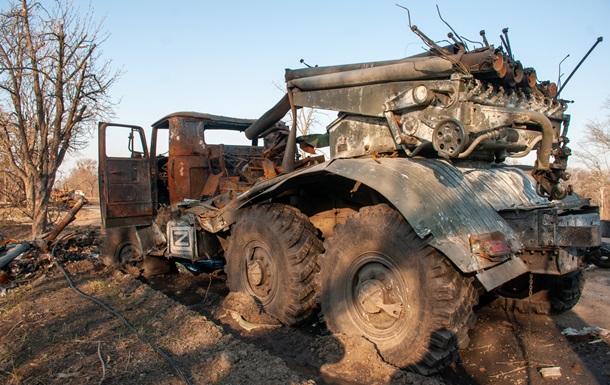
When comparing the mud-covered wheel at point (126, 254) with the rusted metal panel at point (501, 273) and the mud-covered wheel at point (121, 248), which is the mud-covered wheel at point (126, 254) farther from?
the rusted metal panel at point (501, 273)

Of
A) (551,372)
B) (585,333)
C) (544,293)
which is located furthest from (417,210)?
(544,293)

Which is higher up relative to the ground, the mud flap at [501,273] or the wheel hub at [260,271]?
the mud flap at [501,273]

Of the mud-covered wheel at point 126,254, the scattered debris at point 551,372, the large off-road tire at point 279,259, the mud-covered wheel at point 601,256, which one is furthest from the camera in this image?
the mud-covered wheel at point 126,254

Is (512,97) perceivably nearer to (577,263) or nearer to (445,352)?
(577,263)

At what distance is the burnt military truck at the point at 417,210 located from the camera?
3.41 meters

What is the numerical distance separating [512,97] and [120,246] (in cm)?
713

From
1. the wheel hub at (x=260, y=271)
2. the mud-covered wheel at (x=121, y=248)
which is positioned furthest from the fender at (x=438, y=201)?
the mud-covered wheel at (x=121, y=248)

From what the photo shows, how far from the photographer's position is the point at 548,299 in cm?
527

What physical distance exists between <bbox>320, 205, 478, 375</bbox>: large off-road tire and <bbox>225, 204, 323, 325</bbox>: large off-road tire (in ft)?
1.44

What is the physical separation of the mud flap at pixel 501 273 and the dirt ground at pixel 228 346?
2.73ft

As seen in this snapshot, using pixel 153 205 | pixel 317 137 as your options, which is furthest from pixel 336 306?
pixel 153 205

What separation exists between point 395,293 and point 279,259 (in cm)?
153

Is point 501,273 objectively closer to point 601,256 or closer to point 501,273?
point 501,273

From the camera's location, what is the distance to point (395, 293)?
3746 mm
